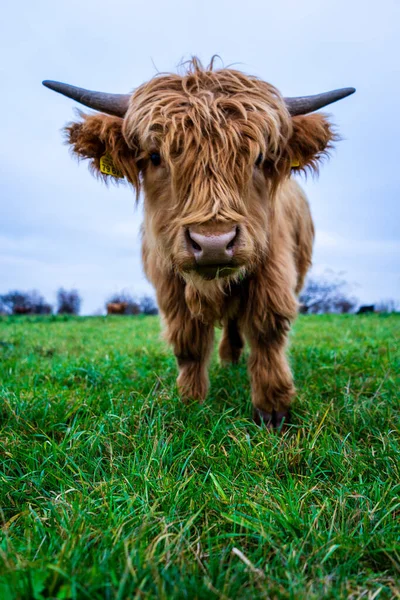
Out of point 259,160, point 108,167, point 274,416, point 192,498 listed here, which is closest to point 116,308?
point 108,167

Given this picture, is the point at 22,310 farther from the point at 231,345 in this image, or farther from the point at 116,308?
the point at 231,345

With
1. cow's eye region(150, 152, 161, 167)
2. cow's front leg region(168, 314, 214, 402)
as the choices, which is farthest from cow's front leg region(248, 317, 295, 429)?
cow's eye region(150, 152, 161, 167)

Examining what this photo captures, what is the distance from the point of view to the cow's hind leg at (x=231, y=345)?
4488 mm

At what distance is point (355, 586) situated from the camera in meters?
1.21

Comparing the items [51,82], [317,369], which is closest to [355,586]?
[317,369]

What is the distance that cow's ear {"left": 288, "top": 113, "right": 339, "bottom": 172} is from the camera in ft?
9.64

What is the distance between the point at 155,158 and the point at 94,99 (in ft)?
2.40

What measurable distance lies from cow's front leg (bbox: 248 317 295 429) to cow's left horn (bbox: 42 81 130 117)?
1.74 metres

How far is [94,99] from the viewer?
301cm

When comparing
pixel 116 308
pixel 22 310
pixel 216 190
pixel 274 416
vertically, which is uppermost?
pixel 216 190

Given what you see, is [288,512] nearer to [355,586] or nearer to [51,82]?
[355,586]

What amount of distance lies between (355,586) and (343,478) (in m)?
0.68

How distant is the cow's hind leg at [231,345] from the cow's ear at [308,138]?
1.89 metres

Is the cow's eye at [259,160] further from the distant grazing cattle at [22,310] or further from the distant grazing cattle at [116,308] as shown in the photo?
the distant grazing cattle at [22,310]
